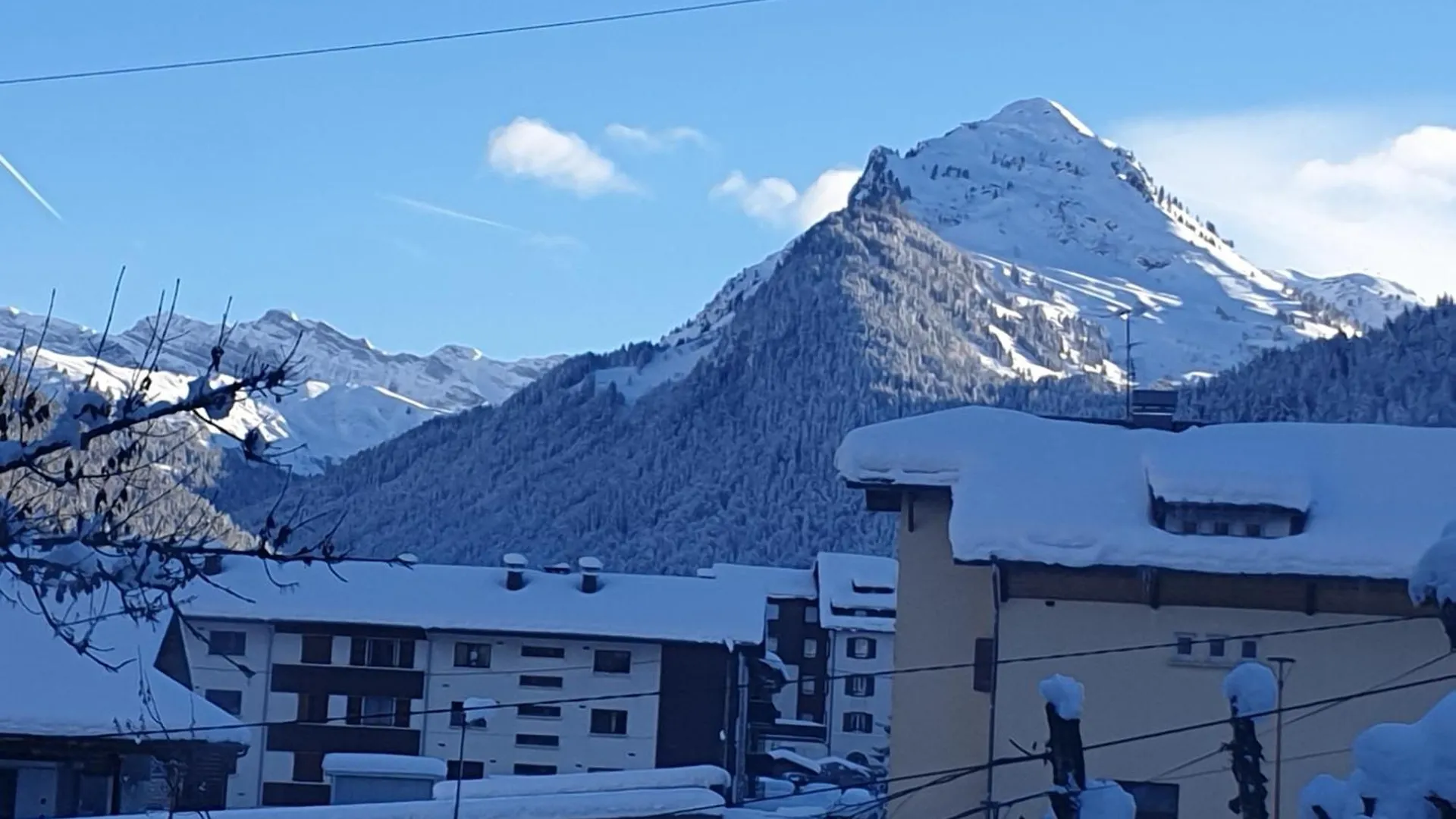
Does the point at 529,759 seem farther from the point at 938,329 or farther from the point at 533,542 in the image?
the point at 938,329

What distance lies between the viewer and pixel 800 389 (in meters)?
148

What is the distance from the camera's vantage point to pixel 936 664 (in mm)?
19234

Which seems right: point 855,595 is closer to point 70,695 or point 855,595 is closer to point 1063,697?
point 70,695

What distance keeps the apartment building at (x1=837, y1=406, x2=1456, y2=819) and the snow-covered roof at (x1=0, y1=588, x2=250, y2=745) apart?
7289 mm

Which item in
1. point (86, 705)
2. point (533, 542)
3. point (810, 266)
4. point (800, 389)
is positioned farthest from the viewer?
point (810, 266)

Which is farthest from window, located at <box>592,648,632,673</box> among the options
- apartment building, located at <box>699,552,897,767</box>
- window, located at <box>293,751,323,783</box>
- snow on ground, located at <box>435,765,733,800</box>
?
apartment building, located at <box>699,552,897,767</box>

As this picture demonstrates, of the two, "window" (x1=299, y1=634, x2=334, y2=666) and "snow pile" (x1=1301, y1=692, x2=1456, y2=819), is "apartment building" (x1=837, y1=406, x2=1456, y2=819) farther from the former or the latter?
"window" (x1=299, y1=634, x2=334, y2=666)

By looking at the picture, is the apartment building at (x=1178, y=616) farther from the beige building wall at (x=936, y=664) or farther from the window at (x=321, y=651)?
the window at (x=321, y=651)

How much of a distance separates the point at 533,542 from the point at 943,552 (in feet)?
377

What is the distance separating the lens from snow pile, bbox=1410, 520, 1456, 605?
5.76m

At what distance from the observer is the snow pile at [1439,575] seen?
576cm

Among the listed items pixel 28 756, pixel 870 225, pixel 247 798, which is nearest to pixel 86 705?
pixel 28 756

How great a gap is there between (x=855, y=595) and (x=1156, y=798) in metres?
37.1

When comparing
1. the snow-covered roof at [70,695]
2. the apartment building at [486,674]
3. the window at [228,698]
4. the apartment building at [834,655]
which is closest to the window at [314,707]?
the apartment building at [486,674]
